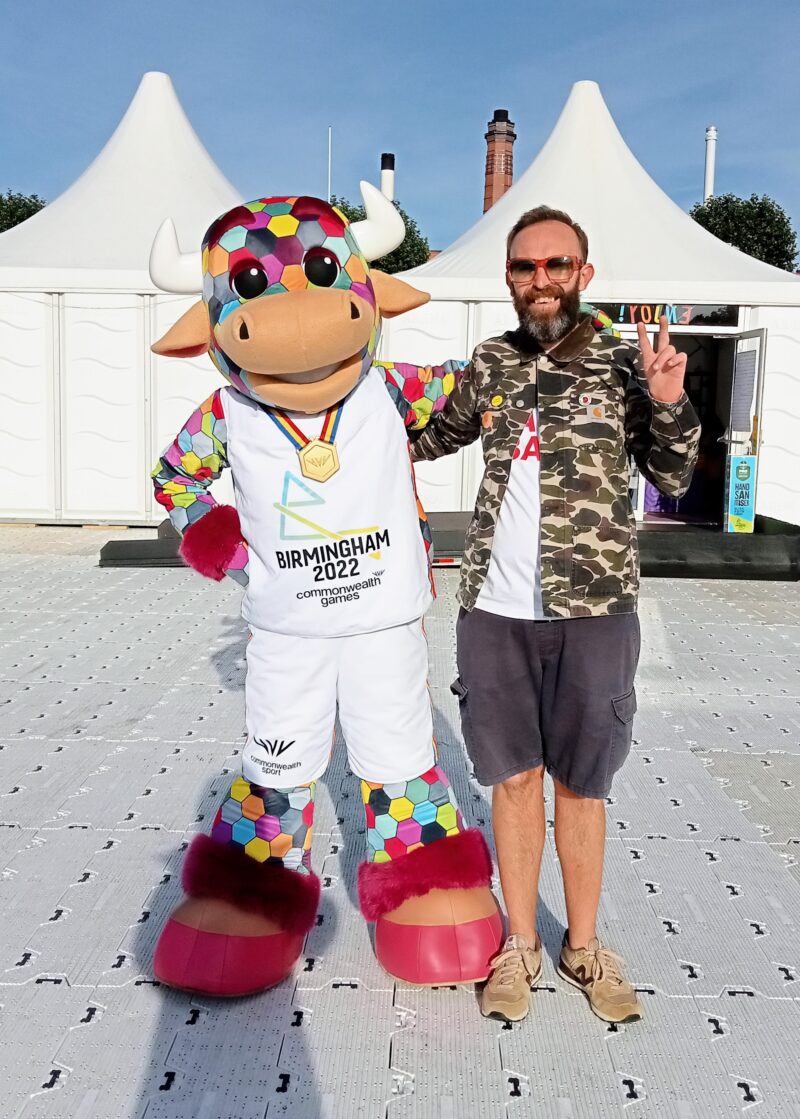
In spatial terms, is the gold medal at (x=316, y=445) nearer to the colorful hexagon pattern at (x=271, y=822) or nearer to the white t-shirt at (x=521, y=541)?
the white t-shirt at (x=521, y=541)

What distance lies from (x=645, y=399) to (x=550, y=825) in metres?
1.53

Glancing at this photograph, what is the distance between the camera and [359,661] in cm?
215

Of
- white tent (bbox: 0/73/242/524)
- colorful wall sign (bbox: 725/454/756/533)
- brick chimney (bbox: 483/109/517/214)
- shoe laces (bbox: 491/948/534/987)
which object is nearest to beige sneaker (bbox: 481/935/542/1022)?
shoe laces (bbox: 491/948/534/987)

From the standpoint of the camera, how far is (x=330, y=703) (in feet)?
7.15

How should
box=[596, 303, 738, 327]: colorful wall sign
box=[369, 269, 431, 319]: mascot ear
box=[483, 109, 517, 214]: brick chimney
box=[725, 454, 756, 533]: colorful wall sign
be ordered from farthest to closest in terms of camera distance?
box=[483, 109, 517, 214]: brick chimney → box=[596, 303, 738, 327]: colorful wall sign → box=[725, 454, 756, 533]: colorful wall sign → box=[369, 269, 431, 319]: mascot ear

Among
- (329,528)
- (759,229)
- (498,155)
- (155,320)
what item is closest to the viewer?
(329,528)

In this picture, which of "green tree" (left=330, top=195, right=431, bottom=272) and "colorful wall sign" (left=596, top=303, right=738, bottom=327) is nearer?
"colorful wall sign" (left=596, top=303, right=738, bottom=327)

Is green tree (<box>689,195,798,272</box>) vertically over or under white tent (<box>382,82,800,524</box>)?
over

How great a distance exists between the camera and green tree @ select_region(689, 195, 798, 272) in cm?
2391

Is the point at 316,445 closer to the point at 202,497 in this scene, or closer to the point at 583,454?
the point at 202,497

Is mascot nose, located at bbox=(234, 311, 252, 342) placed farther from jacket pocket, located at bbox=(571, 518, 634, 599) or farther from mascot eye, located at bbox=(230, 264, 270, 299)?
jacket pocket, located at bbox=(571, 518, 634, 599)

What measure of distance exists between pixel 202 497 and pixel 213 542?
0.20 m

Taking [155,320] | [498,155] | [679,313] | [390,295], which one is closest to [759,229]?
[498,155]

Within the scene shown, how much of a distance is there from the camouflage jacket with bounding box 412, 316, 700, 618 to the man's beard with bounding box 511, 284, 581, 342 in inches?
1.1
